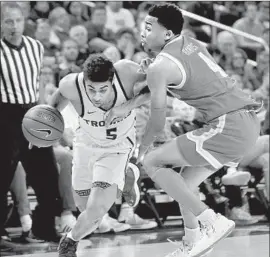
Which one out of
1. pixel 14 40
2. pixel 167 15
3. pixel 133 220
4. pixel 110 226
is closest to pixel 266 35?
pixel 133 220

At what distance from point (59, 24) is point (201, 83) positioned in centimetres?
415

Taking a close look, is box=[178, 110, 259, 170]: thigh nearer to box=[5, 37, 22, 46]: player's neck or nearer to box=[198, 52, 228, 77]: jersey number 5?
box=[198, 52, 228, 77]: jersey number 5

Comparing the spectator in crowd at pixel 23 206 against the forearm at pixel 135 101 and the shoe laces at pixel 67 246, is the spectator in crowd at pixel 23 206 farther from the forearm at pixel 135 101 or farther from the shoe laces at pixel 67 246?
the forearm at pixel 135 101

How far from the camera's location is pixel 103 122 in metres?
4.69

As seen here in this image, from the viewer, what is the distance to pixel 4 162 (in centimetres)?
567

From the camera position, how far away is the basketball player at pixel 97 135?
174 inches

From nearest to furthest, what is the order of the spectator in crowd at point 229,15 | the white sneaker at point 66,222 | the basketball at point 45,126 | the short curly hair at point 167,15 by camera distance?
the short curly hair at point 167,15 → the basketball at point 45,126 → the white sneaker at point 66,222 → the spectator in crowd at point 229,15

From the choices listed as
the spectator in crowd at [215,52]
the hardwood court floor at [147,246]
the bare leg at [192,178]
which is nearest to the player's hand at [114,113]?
the bare leg at [192,178]

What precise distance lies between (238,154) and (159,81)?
2.30ft

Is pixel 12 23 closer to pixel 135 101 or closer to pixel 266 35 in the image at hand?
pixel 135 101

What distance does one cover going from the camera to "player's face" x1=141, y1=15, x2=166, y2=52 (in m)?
4.29

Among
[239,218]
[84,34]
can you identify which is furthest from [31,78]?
[239,218]

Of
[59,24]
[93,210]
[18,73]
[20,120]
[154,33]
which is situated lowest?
[93,210]

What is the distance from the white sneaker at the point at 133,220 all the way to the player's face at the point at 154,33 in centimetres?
260
